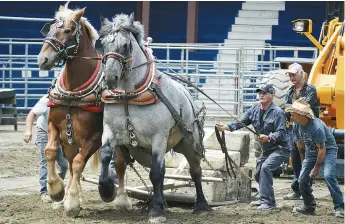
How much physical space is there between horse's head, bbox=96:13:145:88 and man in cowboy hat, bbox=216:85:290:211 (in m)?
1.55

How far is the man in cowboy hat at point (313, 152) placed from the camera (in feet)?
30.2

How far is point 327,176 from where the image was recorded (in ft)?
30.5

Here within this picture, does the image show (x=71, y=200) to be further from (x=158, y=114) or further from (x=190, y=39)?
(x=190, y=39)

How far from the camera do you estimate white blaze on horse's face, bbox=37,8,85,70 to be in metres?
8.85

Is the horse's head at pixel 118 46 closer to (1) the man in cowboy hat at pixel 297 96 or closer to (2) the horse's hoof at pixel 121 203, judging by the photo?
(2) the horse's hoof at pixel 121 203

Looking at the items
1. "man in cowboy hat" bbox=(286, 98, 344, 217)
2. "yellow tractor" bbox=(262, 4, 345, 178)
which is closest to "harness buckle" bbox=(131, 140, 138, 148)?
"man in cowboy hat" bbox=(286, 98, 344, 217)

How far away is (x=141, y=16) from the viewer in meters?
26.7

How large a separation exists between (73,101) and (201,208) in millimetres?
1856

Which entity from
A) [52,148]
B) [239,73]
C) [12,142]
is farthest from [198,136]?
[239,73]

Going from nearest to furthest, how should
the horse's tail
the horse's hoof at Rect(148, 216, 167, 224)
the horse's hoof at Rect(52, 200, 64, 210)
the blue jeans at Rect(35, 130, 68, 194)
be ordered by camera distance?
the horse's hoof at Rect(148, 216, 167, 224) → the horse's hoof at Rect(52, 200, 64, 210) → the horse's tail → the blue jeans at Rect(35, 130, 68, 194)

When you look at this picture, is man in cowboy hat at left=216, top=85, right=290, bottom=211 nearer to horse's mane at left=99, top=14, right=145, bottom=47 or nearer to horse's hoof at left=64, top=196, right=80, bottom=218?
horse's mane at left=99, top=14, right=145, bottom=47

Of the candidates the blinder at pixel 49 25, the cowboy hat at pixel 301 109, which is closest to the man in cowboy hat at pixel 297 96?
the cowboy hat at pixel 301 109

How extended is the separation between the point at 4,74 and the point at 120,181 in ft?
38.4

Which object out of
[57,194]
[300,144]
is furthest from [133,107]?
[300,144]
